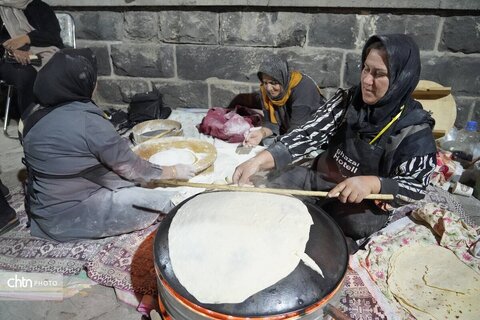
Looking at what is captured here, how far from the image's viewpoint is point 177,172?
2.53 metres

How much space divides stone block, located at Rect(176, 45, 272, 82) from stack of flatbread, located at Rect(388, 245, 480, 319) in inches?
112

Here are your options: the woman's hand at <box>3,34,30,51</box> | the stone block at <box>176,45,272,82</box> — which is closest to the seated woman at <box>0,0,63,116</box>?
the woman's hand at <box>3,34,30,51</box>

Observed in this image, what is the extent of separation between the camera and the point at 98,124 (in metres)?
2.19

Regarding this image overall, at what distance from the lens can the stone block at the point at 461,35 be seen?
363cm

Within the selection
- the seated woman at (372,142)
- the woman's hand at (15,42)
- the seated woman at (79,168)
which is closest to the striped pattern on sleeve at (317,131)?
the seated woman at (372,142)

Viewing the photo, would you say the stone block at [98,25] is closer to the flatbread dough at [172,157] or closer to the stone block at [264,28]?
the stone block at [264,28]

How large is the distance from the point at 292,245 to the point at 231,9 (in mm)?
3409

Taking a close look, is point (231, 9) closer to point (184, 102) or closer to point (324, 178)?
point (184, 102)

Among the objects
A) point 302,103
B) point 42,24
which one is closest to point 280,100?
point 302,103

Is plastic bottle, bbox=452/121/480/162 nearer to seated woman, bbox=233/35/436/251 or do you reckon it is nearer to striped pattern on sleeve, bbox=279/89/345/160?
seated woman, bbox=233/35/436/251

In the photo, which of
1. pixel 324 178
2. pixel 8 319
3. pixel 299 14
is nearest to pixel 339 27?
pixel 299 14

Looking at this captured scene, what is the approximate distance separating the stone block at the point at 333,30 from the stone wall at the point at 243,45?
0.01m

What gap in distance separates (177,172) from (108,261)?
78 cm

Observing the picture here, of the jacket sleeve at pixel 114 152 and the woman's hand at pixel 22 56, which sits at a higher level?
the woman's hand at pixel 22 56
